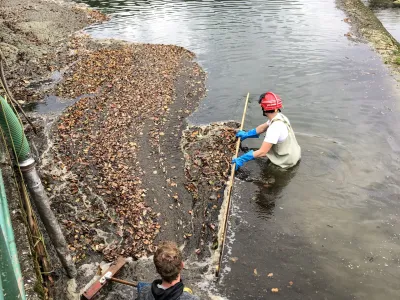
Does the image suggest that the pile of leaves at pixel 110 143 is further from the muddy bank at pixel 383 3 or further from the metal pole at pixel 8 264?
the muddy bank at pixel 383 3

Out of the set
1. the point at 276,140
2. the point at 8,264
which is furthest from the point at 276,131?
the point at 8,264

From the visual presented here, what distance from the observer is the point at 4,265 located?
3406 mm

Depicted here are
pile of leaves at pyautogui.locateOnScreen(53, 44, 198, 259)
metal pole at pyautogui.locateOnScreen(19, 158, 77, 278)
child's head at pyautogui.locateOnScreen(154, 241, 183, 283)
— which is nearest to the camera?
child's head at pyautogui.locateOnScreen(154, 241, 183, 283)

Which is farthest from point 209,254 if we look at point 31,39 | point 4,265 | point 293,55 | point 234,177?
point 31,39

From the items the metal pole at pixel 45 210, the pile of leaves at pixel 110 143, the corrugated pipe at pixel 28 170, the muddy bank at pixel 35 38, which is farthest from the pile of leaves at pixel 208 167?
the muddy bank at pixel 35 38

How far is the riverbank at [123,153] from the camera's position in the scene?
739 centimetres

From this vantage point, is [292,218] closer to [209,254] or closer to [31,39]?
[209,254]

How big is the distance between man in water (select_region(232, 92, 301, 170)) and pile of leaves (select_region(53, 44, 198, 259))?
3.17 meters

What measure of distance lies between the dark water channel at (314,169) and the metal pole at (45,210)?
8.77ft

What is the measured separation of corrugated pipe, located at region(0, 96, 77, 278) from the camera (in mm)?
4832

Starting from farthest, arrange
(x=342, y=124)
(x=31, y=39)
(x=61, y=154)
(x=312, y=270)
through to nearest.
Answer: (x=31, y=39)
(x=342, y=124)
(x=61, y=154)
(x=312, y=270)

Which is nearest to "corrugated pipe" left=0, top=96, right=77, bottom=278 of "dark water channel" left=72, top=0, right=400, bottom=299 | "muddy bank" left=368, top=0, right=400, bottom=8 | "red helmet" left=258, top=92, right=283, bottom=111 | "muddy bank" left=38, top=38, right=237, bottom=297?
"muddy bank" left=38, top=38, right=237, bottom=297

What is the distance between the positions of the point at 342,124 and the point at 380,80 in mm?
5671

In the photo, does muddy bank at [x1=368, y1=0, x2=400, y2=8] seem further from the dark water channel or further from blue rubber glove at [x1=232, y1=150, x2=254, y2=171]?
blue rubber glove at [x1=232, y1=150, x2=254, y2=171]
